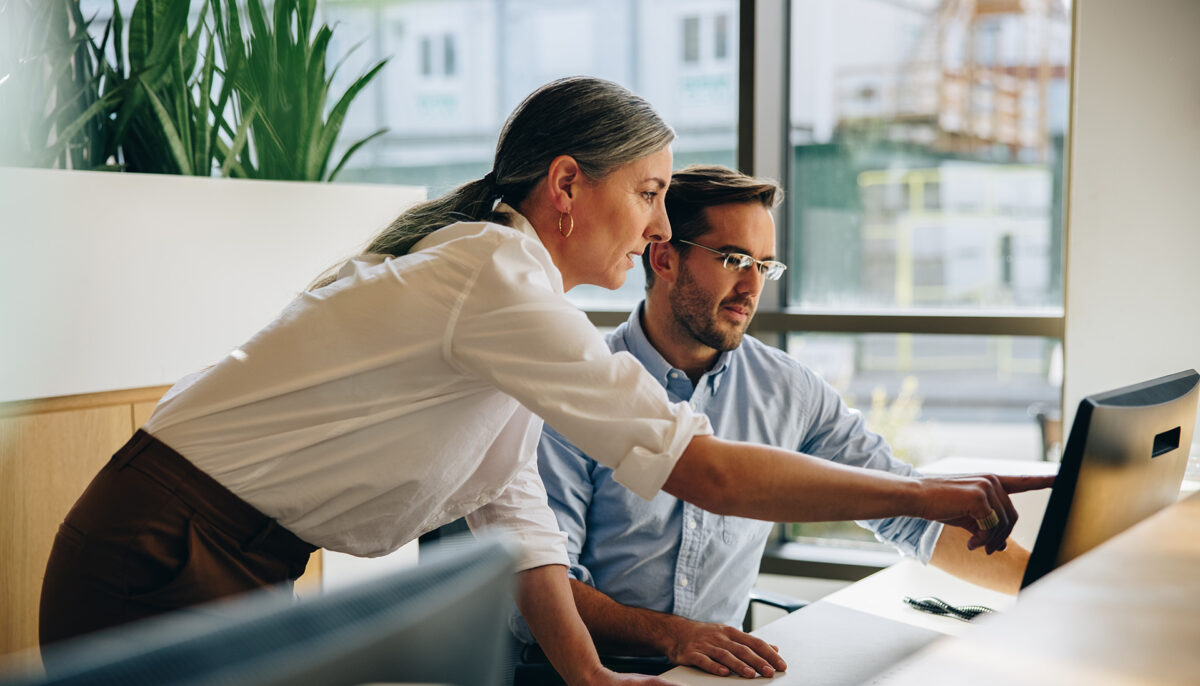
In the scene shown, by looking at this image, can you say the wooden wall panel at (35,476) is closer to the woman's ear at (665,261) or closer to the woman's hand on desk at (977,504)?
the woman's ear at (665,261)

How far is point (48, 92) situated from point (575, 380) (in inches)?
78.5

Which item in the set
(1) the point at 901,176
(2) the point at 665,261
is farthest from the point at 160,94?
(1) the point at 901,176

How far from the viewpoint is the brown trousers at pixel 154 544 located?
48.9 inches

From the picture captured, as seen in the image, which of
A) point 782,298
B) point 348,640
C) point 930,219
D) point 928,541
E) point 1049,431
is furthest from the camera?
point 782,298

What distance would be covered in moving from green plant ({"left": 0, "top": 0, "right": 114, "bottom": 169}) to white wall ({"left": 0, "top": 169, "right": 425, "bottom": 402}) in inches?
9.5

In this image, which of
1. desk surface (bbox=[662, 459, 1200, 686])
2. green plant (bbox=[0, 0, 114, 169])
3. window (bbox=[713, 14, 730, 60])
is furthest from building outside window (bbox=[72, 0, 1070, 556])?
desk surface (bbox=[662, 459, 1200, 686])

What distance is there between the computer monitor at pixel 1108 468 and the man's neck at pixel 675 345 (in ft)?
3.05

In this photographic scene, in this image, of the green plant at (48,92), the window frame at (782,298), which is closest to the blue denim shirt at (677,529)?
the window frame at (782,298)

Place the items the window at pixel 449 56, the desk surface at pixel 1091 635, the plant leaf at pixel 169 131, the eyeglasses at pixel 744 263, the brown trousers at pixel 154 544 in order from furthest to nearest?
the window at pixel 449 56 < the plant leaf at pixel 169 131 < the eyeglasses at pixel 744 263 < the brown trousers at pixel 154 544 < the desk surface at pixel 1091 635

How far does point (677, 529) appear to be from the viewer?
6.09 ft

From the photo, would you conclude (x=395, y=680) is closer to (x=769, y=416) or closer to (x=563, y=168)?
(x=563, y=168)

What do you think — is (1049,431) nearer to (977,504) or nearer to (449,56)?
(977,504)

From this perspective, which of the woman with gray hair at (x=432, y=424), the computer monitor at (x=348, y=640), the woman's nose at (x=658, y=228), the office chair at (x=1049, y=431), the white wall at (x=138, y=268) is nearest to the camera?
the computer monitor at (x=348, y=640)

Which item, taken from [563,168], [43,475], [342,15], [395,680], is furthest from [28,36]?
[395,680]
